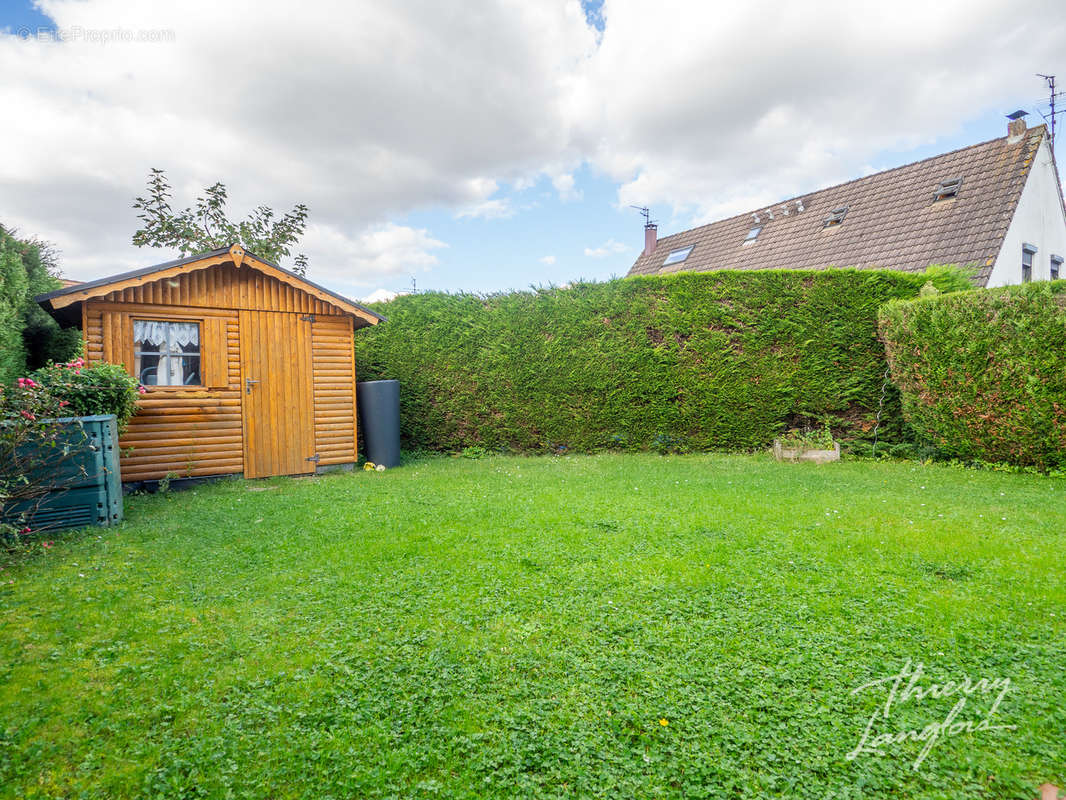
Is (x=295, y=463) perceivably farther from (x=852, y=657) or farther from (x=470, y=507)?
(x=852, y=657)

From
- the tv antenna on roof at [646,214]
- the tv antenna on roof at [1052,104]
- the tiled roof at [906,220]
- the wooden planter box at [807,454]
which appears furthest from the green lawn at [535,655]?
the tv antenna on roof at [646,214]

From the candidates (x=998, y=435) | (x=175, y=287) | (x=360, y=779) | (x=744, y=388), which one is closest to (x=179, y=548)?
(x=360, y=779)

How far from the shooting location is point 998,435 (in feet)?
23.6

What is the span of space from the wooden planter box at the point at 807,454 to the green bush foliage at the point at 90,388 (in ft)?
29.8

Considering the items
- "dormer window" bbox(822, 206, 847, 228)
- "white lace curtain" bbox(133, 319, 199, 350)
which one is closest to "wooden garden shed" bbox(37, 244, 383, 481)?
"white lace curtain" bbox(133, 319, 199, 350)

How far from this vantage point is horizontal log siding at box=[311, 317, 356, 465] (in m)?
8.50

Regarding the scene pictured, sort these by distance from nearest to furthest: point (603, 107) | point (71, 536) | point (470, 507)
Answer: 1. point (71, 536)
2. point (470, 507)
3. point (603, 107)

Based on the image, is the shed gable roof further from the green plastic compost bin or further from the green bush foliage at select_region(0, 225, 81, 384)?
the green plastic compost bin

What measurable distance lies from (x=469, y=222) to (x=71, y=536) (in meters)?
14.9

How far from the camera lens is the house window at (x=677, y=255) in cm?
1898

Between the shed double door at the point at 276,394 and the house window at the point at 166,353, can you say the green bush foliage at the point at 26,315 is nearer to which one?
the house window at the point at 166,353

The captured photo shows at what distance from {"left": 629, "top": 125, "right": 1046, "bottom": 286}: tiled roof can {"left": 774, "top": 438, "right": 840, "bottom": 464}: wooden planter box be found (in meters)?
6.26

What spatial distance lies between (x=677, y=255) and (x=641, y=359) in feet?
36.2

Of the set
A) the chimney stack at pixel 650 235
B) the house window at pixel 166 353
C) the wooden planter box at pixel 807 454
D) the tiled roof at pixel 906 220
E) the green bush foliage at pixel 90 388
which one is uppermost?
the chimney stack at pixel 650 235
